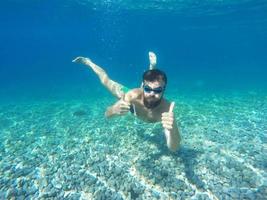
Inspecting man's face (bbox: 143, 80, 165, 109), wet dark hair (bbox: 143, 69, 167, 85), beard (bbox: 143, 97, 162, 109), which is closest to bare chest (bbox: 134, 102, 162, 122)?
beard (bbox: 143, 97, 162, 109)

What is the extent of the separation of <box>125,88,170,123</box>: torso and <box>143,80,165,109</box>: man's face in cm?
57

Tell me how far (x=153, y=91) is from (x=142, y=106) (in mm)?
1197

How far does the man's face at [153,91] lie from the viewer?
19.6ft

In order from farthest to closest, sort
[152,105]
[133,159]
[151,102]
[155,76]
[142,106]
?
[133,159], [142,106], [152,105], [151,102], [155,76]

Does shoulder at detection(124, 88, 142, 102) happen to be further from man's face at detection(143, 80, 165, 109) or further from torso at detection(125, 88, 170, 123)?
man's face at detection(143, 80, 165, 109)

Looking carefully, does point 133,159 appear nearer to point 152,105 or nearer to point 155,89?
point 152,105

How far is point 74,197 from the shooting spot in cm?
673

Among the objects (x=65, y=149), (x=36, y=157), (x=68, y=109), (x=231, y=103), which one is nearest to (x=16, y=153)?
(x=36, y=157)

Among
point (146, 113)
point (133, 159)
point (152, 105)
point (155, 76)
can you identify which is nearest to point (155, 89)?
point (155, 76)

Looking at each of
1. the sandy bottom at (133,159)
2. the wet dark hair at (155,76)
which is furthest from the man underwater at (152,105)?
the sandy bottom at (133,159)

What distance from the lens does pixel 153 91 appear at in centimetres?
609

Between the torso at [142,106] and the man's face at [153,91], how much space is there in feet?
1.86

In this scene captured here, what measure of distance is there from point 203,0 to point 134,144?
82.1ft

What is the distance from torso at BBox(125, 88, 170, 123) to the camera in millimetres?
6996
